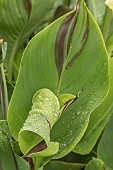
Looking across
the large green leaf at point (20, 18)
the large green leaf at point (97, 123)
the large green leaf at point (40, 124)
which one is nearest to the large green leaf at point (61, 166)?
the large green leaf at point (97, 123)

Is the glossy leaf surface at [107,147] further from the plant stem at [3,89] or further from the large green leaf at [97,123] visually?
the plant stem at [3,89]

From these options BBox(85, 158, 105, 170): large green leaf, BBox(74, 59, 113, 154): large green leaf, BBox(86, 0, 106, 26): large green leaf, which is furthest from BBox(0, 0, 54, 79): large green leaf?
BBox(85, 158, 105, 170): large green leaf

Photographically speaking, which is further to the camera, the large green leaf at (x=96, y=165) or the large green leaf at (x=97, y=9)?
the large green leaf at (x=97, y=9)

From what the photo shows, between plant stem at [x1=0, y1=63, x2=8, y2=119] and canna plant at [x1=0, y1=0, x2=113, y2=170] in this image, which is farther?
plant stem at [x1=0, y1=63, x2=8, y2=119]

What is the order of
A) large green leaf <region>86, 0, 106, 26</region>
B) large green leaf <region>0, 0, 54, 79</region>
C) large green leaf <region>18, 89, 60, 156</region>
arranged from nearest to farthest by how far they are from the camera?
large green leaf <region>18, 89, 60, 156</region> < large green leaf <region>0, 0, 54, 79</region> < large green leaf <region>86, 0, 106, 26</region>

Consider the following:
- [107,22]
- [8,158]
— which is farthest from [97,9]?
[8,158]

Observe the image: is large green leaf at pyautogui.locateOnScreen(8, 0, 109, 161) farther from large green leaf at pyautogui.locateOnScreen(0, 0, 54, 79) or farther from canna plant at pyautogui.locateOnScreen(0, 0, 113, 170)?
large green leaf at pyautogui.locateOnScreen(0, 0, 54, 79)
